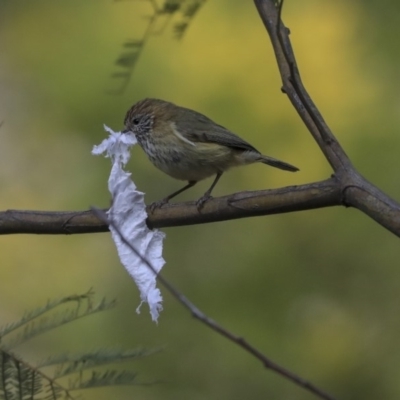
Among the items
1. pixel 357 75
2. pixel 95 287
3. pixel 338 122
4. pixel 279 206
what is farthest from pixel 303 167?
pixel 279 206

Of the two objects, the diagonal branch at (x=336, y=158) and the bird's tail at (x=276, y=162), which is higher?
the diagonal branch at (x=336, y=158)

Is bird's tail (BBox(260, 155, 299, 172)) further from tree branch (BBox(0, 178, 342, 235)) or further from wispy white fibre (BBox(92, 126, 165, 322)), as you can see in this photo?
tree branch (BBox(0, 178, 342, 235))

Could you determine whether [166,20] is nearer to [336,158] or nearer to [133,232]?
[336,158]

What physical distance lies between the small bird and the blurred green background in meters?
0.71

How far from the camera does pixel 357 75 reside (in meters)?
4.70

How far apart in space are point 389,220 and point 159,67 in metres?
3.21

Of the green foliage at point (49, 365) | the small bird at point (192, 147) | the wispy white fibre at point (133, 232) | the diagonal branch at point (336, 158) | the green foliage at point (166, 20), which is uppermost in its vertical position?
the green foliage at point (166, 20)

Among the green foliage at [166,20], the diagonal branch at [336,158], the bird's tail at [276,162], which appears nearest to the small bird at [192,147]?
the bird's tail at [276,162]

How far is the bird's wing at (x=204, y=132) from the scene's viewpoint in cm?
334

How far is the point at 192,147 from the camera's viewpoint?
336 cm

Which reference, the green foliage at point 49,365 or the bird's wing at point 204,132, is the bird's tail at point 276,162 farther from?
the green foliage at point 49,365

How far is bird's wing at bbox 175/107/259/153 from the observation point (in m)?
3.34

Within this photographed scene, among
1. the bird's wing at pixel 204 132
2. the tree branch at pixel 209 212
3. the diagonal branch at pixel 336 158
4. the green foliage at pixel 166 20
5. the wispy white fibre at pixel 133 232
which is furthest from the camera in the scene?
the bird's wing at pixel 204 132

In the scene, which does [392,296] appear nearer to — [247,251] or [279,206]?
[247,251]
